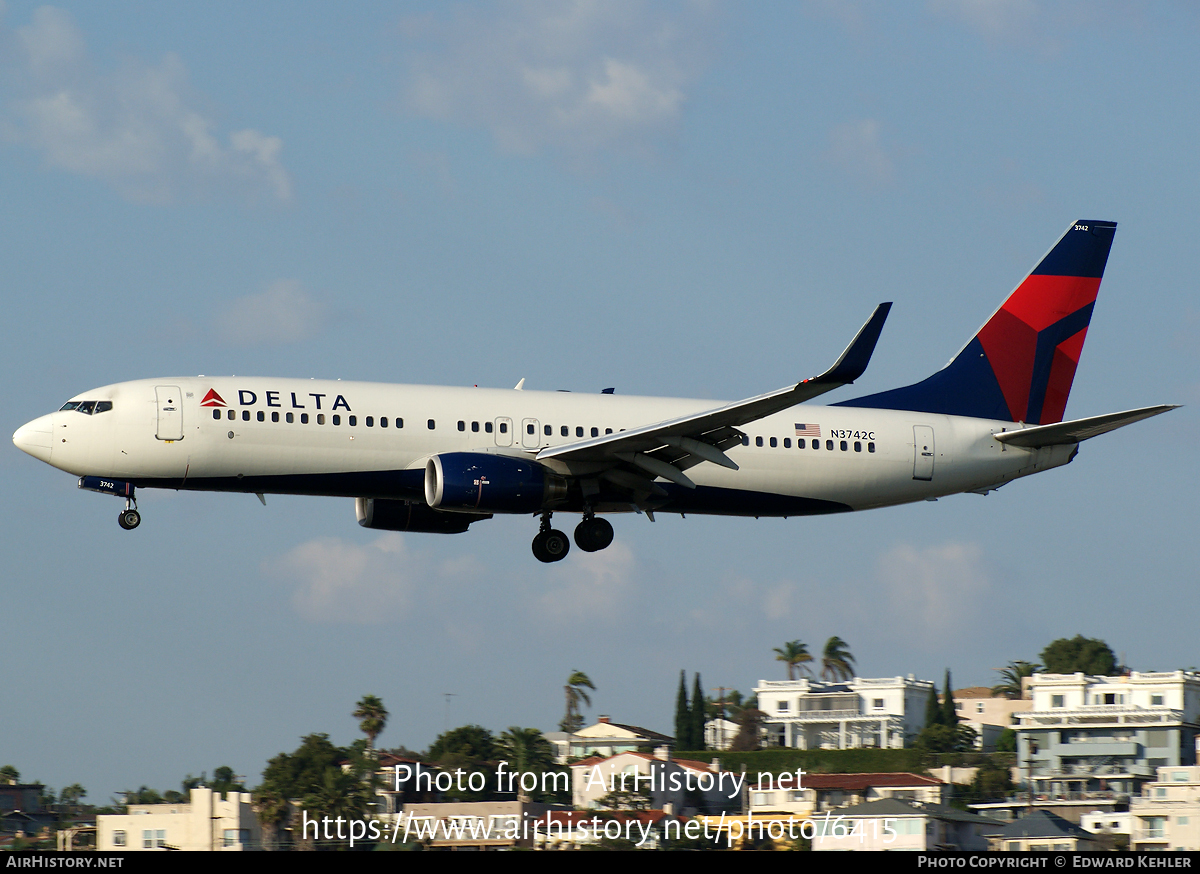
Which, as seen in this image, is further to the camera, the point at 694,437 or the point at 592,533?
the point at 592,533

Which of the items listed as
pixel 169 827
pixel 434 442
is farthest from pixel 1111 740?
pixel 434 442

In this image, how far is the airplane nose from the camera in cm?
3550

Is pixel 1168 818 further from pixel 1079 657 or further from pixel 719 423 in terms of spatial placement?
pixel 1079 657

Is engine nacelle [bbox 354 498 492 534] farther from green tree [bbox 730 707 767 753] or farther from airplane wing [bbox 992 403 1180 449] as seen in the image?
green tree [bbox 730 707 767 753]

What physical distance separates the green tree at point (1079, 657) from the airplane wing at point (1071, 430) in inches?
4522

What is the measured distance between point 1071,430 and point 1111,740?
56441 mm

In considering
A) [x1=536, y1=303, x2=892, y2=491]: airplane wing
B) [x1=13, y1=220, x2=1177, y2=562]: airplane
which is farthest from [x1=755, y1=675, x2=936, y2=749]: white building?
[x1=536, y1=303, x2=892, y2=491]: airplane wing

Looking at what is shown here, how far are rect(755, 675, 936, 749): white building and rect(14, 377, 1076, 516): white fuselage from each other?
8022cm

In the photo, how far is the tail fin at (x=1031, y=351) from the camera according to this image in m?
43.7

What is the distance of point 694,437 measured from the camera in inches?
1438

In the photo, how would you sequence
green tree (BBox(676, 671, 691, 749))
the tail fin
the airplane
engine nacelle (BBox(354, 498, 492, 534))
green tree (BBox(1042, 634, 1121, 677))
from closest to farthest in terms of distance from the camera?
the airplane, engine nacelle (BBox(354, 498, 492, 534)), the tail fin, green tree (BBox(676, 671, 691, 749)), green tree (BBox(1042, 634, 1121, 677))
